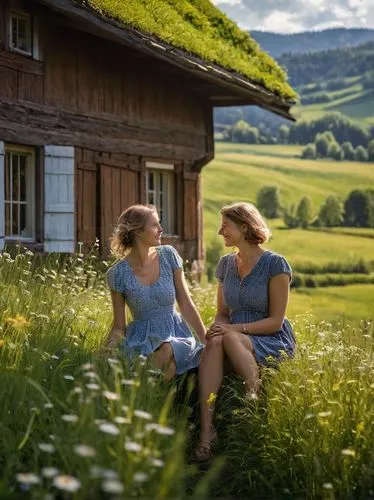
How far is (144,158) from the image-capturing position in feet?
51.3

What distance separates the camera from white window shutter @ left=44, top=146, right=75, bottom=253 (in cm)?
1335

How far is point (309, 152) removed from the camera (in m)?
132

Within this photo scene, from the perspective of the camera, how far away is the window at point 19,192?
13047 millimetres

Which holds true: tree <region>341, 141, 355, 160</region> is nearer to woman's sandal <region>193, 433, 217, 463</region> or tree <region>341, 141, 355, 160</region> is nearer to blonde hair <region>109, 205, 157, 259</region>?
blonde hair <region>109, 205, 157, 259</region>

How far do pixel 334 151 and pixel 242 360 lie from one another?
132 metres

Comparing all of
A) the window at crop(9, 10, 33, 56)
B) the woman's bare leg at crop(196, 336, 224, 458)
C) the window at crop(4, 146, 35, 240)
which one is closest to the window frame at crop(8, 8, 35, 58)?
the window at crop(9, 10, 33, 56)

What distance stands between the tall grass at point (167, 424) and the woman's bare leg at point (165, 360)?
0.68 ft

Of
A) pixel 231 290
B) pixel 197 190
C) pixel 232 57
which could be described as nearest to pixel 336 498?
pixel 231 290

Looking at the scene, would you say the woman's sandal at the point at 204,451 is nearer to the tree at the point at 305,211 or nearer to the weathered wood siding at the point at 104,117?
the weathered wood siding at the point at 104,117

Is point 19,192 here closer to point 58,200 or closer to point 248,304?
Answer: point 58,200

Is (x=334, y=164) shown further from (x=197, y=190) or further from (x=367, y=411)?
(x=367, y=411)

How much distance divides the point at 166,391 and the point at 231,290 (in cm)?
102

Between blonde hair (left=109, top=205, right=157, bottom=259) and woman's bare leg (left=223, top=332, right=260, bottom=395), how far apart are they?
0.94 metres

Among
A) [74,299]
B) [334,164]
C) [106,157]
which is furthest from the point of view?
[334,164]
